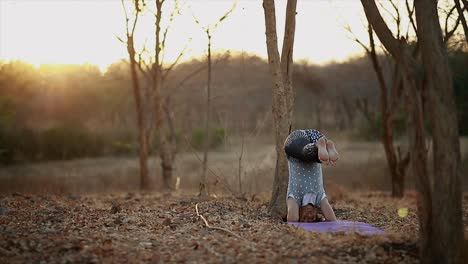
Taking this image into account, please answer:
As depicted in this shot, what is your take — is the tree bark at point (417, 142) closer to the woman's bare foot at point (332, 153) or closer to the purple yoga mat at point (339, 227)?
the purple yoga mat at point (339, 227)

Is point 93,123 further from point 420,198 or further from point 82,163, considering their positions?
point 420,198

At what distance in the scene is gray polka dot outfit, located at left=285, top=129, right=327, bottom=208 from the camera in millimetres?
7551

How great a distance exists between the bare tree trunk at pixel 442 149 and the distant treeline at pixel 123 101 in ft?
20.0

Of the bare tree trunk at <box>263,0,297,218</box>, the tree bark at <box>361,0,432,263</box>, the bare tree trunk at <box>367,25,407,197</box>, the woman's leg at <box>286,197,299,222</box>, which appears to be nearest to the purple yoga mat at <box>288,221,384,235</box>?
the woman's leg at <box>286,197,299,222</box>

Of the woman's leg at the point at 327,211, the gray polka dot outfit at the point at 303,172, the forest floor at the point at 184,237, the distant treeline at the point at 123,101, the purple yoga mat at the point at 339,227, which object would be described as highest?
the distant treeline at the point at 123,101

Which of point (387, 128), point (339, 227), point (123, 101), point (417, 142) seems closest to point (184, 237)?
point (339, 227)

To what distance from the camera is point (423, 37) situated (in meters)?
5.37

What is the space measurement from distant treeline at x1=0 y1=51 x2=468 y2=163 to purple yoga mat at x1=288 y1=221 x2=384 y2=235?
4822 mm

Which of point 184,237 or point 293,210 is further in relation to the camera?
point 293,210

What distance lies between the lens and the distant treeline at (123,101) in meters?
19.2

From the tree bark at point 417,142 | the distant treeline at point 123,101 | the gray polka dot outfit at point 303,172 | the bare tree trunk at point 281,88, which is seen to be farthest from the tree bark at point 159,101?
the tree bark at point 417,142

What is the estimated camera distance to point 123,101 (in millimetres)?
31641

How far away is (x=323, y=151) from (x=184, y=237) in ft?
6.67

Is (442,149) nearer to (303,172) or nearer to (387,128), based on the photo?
(303,172)
